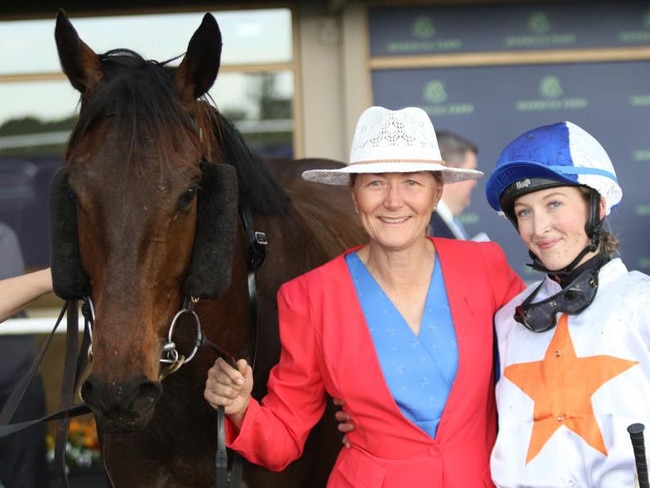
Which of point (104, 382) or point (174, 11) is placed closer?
point (104, 382)

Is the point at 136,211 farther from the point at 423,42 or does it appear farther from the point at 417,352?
the point at 423,42

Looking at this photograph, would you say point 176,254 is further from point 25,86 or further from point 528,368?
point 25,86

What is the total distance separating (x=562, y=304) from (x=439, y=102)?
4.08 metres

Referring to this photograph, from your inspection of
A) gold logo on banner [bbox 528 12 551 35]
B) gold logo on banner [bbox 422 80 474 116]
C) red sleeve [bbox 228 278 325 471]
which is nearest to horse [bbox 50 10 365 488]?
red sleeve [bbox 228 278 325 471]

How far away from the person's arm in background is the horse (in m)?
0.51

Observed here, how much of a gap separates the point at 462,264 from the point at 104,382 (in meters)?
1.12

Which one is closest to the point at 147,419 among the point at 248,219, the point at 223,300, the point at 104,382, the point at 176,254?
the point at 104,382

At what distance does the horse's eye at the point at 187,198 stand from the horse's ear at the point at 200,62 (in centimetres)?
35

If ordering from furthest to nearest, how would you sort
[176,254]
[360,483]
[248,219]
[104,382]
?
[248,219]
[360,483]
[176,254]
[104,382]

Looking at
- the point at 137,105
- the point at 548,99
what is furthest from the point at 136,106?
the point at 548,99

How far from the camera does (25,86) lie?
248 inches

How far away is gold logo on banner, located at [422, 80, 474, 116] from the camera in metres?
6.36

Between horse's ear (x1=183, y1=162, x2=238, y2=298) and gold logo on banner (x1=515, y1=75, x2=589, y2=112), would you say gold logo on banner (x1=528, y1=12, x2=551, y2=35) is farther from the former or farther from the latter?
horse's ear (x1=183, y1=162, x2=238, y2=298)

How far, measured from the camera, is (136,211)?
230cm
